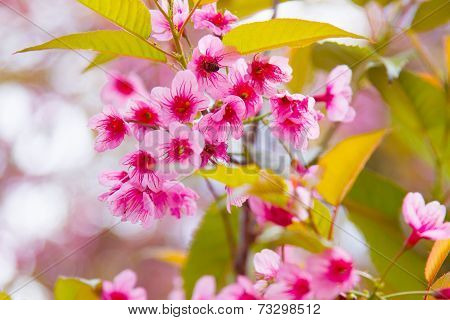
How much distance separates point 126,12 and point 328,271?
0.43m

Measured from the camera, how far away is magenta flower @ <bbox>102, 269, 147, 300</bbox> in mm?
987

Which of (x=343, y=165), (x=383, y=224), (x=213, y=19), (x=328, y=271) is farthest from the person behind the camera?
(x=383, y=224)

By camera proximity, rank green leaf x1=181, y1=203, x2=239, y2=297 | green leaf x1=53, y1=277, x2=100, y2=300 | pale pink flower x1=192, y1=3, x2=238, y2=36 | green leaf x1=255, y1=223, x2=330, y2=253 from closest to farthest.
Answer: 1. green leaf x1=255, y1=223, x2=330, y2=253
2. pale pink flower x1=192, y1=3, x2=238, y2=36
3. green leaf x1=53, y1=277, x2=100, y2=300
4. green leaf x1=181, y1=203, x2=239, y2=297

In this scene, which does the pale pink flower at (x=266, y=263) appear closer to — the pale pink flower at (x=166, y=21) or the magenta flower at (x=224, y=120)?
the magenta flower at (x=224, y=120)

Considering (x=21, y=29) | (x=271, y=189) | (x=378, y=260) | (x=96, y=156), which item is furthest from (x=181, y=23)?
(x=21, y=29)

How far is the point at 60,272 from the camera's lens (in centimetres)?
232

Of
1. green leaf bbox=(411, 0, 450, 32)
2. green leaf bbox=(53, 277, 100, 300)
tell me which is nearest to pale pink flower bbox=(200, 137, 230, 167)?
green leaf bbox=(53, 277, 100, 300)

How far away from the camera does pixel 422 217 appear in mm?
882

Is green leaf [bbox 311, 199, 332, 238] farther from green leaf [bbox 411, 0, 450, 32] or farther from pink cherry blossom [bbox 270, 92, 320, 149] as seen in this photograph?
green leaf [bbox 411, 0, 450, 32]

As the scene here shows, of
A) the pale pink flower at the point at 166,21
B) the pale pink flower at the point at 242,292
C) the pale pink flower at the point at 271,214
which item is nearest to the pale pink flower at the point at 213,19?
the pale pink flower at the point at 166,21

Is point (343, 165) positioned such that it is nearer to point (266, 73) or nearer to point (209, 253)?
point (266, 73)

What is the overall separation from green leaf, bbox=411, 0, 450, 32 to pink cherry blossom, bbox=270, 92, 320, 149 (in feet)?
1.78

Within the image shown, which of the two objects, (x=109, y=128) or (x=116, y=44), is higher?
(x=116, y=44)

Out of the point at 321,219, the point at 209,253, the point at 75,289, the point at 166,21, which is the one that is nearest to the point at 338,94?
the point at 321,219
